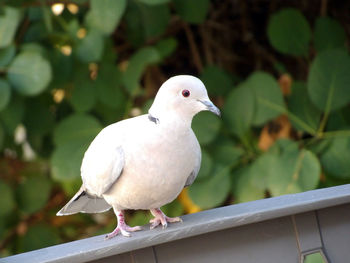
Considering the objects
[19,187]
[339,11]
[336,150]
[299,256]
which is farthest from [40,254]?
[339,11]

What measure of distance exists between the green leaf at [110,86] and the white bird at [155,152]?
64cm

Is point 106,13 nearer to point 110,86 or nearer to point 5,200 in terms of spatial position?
point 110,86

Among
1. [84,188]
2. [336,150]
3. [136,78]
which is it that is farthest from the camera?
[136,78]

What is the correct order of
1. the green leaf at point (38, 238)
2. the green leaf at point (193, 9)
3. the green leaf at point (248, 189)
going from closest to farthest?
the green leaf at point (248, 189) < the green leaf at point (193, 9) < the green leaf at point (38, 238)

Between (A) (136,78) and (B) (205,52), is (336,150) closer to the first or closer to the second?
(A) (136,78)

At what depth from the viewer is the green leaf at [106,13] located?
1157mm

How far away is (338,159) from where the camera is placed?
1.19m

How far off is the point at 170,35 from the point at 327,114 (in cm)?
63

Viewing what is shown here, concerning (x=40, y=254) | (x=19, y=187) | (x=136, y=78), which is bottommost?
(x=19, y=187)

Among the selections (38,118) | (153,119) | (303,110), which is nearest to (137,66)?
(38,118)

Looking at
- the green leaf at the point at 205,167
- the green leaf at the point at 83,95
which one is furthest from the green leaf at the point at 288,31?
the green leaf at the point at 83,95

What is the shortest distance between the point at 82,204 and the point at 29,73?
1.48 feet

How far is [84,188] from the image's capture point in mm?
853

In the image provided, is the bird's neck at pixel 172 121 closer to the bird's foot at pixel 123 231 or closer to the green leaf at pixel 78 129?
the bird's foot at pixel 123 231
